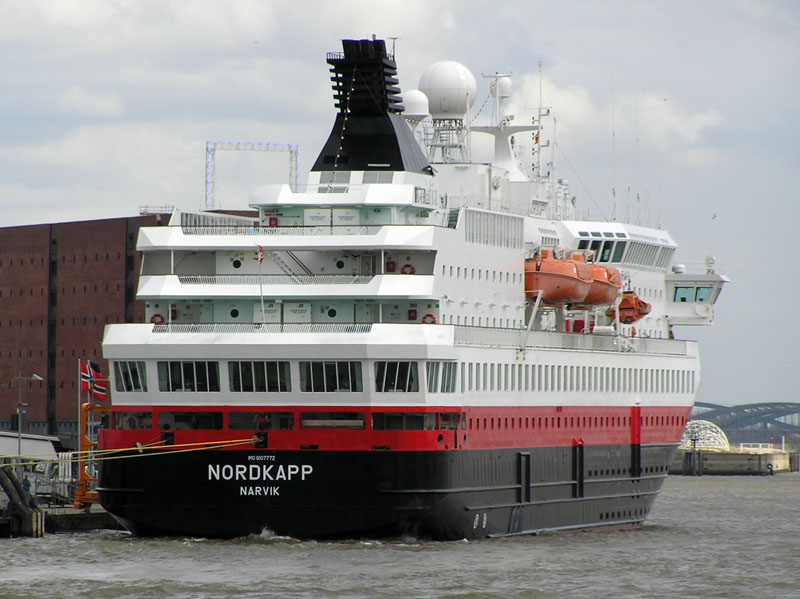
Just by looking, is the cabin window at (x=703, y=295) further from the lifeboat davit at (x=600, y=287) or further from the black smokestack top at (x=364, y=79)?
the black smokestack top at (x=364, y=79)

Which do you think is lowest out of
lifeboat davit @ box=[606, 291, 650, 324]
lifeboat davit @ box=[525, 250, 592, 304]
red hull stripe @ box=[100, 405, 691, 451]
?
red hull stripe @ box=[100, 405, 691, 451]

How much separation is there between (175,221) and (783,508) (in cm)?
4200

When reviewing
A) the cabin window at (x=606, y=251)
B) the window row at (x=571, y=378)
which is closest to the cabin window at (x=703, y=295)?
the window row at (x=571, y=378)

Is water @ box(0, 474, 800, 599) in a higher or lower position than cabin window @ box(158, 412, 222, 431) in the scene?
lower

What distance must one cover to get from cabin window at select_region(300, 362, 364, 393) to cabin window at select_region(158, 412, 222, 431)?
264 centimetres

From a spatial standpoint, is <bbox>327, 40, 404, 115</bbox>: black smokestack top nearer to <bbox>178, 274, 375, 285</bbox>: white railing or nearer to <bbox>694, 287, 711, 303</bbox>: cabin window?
<bbox>178, 274, 375, 285</bbox>: white railing

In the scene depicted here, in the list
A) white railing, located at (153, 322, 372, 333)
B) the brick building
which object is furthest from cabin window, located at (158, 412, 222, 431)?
the brick building

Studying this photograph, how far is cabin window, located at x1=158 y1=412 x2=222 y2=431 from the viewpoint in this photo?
48156 millimetres

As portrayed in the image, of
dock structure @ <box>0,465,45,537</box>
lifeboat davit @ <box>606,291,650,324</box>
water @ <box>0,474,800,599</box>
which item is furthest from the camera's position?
lifeboat davit @ <box>606,291,650,324</box>

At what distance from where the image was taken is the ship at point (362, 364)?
47.2 m

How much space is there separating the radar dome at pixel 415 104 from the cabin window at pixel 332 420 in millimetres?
17038

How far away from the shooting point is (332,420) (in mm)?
47375

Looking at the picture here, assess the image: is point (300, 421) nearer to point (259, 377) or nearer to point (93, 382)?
point (259, 377)

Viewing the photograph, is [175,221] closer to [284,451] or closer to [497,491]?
[284,451]
